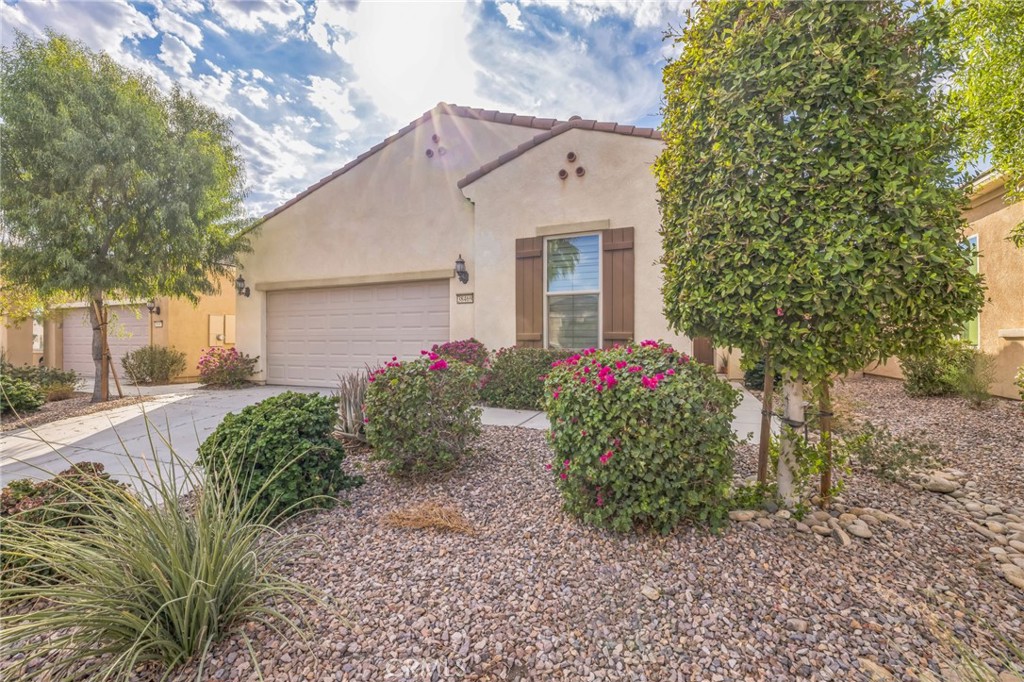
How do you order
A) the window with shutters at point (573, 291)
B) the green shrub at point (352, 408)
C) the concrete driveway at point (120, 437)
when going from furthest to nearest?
1. the window with shutters at point (573, 291)
2. the green shrub at point (352, 408)
3. the concrete driveway at point (120, 437)

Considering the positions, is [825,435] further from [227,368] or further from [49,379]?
[49,379]

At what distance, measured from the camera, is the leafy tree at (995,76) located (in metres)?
3.30

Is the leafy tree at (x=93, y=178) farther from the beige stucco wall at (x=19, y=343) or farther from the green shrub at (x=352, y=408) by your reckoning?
the beige stucco wall at (x=19, y=343)

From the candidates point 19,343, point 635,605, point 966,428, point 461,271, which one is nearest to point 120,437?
point 635,605

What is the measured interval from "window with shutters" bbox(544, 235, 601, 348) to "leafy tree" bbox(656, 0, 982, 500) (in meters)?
4.09

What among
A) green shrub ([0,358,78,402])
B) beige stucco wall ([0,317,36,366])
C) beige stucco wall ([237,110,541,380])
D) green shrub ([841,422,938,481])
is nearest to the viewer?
green shrub ([841,422,938,481])

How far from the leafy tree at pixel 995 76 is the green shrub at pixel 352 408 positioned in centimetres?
548

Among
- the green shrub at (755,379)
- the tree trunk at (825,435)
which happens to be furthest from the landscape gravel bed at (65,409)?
the green shrub at (755,379)

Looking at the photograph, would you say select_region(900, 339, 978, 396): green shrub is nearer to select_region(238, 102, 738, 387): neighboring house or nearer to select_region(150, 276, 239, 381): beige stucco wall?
select_region(238, 102, 738, 387): neighboring house

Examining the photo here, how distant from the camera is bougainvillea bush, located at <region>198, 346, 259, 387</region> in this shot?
9.28 metres

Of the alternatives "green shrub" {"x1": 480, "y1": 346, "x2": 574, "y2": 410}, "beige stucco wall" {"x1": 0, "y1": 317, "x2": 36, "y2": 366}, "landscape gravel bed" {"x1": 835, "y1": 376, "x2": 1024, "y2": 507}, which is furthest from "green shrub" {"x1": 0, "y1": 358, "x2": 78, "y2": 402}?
"landscape gravel bed" {"x1": 835, "y1": 376, "x2": 1024, "y2": 507}

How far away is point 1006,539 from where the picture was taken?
236 centimetres

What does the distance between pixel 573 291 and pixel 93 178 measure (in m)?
7.52

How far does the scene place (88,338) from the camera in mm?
12547
